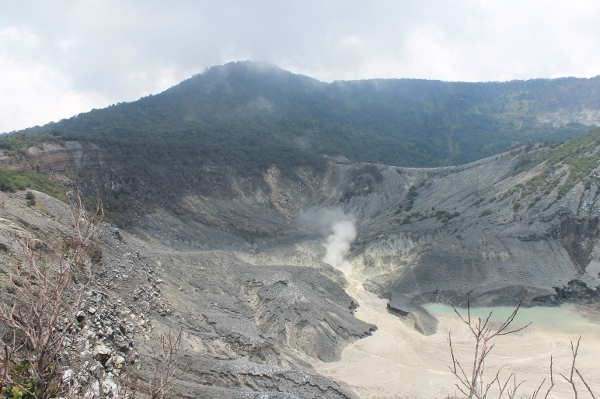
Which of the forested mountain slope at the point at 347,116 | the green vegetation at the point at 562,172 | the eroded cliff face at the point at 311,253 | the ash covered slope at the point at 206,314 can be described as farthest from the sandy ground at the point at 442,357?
the forested mountain slope at the point at 347,116

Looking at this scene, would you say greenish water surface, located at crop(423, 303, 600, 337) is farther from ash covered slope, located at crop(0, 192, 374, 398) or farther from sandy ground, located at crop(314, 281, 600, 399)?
ash covered slope, located at crop(0, 192, 374, 398)

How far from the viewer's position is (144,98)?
12400cm

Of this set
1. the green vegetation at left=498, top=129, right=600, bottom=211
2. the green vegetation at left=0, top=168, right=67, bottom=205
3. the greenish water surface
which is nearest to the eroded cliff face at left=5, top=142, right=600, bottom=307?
the green vegetation at left=498, top=129, right=600, bottom=211

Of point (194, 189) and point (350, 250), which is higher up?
point (194, 189)

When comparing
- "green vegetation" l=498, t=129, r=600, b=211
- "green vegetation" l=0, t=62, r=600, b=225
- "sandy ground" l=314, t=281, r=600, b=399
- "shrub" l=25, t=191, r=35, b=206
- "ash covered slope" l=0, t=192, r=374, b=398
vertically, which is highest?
"green vegetation" l=0, t=62, r=600, b=225

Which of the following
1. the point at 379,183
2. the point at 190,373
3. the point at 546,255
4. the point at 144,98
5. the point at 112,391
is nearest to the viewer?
the point at 112,391

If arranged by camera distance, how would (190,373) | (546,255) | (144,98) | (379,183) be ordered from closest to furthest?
(190,373) < (546,255) < (379,183) < (144,98)

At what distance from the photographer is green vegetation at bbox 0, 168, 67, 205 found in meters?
30.4

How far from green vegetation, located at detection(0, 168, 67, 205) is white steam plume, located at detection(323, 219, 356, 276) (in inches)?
1229

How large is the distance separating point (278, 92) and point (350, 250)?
10480 centimetres

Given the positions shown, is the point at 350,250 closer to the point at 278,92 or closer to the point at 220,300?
the point at 220,300

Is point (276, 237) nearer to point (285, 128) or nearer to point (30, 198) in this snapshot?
point (30, 198)

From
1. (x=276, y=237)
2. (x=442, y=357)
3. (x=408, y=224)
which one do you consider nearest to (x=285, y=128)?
(x=276, y=237)

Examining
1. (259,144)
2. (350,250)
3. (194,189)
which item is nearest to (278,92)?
(259,144)
